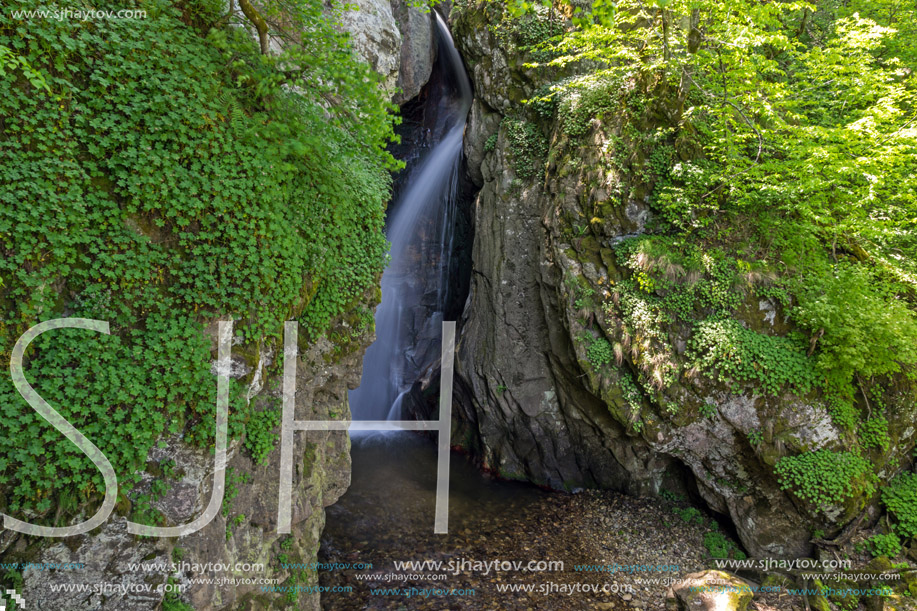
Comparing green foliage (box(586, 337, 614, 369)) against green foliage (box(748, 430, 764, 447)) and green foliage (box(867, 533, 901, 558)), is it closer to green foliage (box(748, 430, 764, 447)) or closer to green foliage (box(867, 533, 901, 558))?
green foliage (box(748, 430, 764, 447))

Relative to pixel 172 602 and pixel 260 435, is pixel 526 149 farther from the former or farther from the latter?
pixel 172 602

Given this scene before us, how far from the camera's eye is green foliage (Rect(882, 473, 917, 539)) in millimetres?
6156

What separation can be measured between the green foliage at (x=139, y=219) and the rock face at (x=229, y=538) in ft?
1.03

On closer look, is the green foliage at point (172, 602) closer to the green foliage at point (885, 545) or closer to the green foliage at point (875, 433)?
the green foliage at point (885, 545)

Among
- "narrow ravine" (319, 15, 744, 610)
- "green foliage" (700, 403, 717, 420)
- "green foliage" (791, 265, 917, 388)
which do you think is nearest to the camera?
"green foliage" (791, 265, 917, 388)

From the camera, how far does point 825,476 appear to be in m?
6.22

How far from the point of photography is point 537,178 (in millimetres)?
9938

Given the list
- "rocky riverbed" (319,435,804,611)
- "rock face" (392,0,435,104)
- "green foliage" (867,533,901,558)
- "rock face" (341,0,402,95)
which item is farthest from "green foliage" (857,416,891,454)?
"rock face" (392,0,435,104)

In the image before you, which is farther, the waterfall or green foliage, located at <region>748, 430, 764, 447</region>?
the waterfall

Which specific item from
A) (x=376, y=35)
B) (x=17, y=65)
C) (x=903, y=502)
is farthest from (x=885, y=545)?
(x=376, y=35)

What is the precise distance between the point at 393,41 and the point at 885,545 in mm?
13699

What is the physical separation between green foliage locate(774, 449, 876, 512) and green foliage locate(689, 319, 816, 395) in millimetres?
1050

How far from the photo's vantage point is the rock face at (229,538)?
316 cm

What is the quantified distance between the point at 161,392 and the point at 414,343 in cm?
1072
